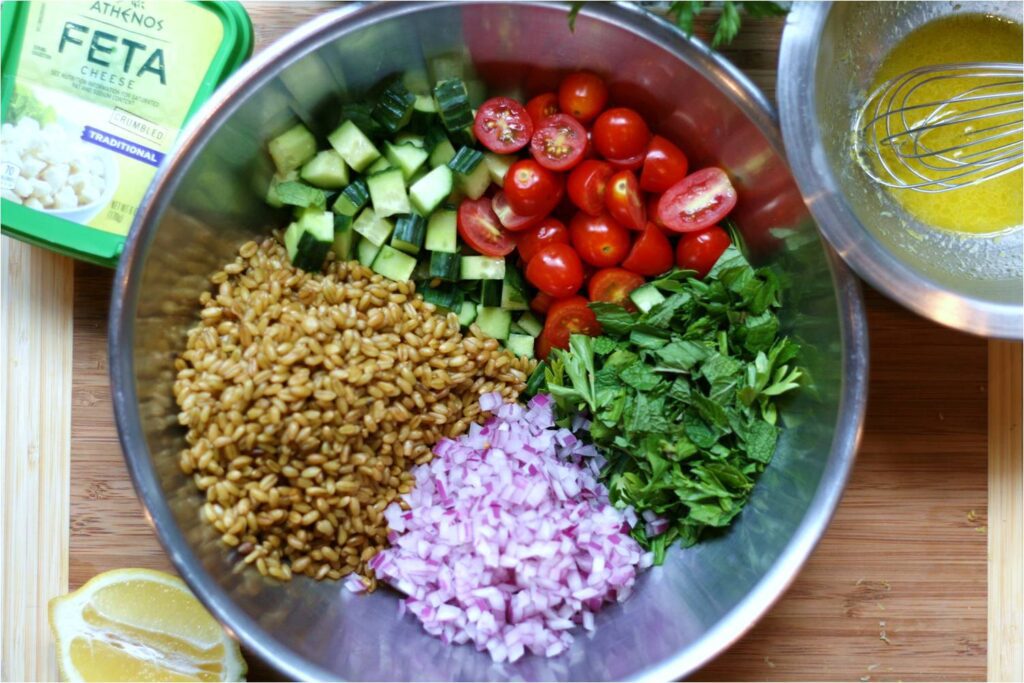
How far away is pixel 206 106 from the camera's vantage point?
1391mm

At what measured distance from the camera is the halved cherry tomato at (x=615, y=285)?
159 cm

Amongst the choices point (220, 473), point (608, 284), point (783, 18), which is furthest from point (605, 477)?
point (783, 18)

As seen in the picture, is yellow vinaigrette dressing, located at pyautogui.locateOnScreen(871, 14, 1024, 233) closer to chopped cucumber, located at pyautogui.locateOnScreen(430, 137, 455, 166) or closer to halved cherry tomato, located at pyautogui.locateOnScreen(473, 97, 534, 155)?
halved cherry tomato, located at pyautogui.locateOnScreen(473, 97, 534, 155)

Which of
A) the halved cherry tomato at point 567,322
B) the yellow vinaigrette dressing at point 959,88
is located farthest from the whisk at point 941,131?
the halved cherry tomato at point 567,322

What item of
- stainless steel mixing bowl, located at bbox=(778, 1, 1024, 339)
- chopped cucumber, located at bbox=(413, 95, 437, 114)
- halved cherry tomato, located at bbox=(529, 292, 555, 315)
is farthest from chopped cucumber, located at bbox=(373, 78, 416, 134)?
stainless steel mixing bowl, located at bbox=(778, 1, 1024, 339)

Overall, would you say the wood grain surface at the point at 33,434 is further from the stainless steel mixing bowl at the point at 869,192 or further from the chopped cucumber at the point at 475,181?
the stainless steel mixing bowl at the point at 869,192

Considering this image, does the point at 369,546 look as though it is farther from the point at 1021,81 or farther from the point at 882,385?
the point at 1021,81

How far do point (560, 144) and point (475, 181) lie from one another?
0.60 ft

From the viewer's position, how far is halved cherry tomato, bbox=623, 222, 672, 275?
1.58m

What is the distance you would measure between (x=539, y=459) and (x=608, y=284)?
37cm

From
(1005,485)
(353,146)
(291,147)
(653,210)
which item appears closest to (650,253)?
(653,210)

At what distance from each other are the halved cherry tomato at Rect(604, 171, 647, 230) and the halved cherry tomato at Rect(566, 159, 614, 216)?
1 centimetres

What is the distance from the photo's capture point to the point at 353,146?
5.07 ft

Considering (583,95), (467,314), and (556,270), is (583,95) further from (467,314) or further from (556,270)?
(467,314)
